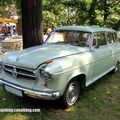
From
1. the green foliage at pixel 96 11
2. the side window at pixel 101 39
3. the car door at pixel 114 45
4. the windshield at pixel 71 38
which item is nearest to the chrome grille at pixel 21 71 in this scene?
the windshield at pixel 71 38

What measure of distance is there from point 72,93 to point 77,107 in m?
Result: 0.33

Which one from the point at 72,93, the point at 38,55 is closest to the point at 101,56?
the point at 72,93

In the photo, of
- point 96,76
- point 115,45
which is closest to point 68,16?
point 115,45

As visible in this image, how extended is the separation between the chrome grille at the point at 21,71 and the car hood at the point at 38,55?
0.08 m

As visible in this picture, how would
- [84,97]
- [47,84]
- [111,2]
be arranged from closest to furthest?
1. [47,84]
2. [84,97]
3. [111,2]

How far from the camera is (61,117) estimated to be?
457 cm

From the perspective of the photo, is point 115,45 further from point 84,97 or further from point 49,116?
point 49,116

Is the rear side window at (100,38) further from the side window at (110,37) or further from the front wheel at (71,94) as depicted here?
the front wheel at (71,94)

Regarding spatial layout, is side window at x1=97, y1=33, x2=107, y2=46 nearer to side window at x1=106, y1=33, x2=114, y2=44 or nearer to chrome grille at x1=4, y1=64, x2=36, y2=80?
side window at x1=106, y1=33, x2=114, y2=44

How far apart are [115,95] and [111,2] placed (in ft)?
37.6

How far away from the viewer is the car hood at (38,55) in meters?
4.55

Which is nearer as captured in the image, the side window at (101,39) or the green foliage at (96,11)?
the side window at (101,39)

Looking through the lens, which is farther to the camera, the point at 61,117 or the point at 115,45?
the point at 115,45

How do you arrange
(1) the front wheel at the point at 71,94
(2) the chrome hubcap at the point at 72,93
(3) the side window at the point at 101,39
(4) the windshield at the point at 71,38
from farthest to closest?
(3) the side window at the point at 101,39
(4) the windshield at the point at 71,38
(2) the chrome hubcap at the point at 72,93
(1) the front wheel at the point at 71,94
